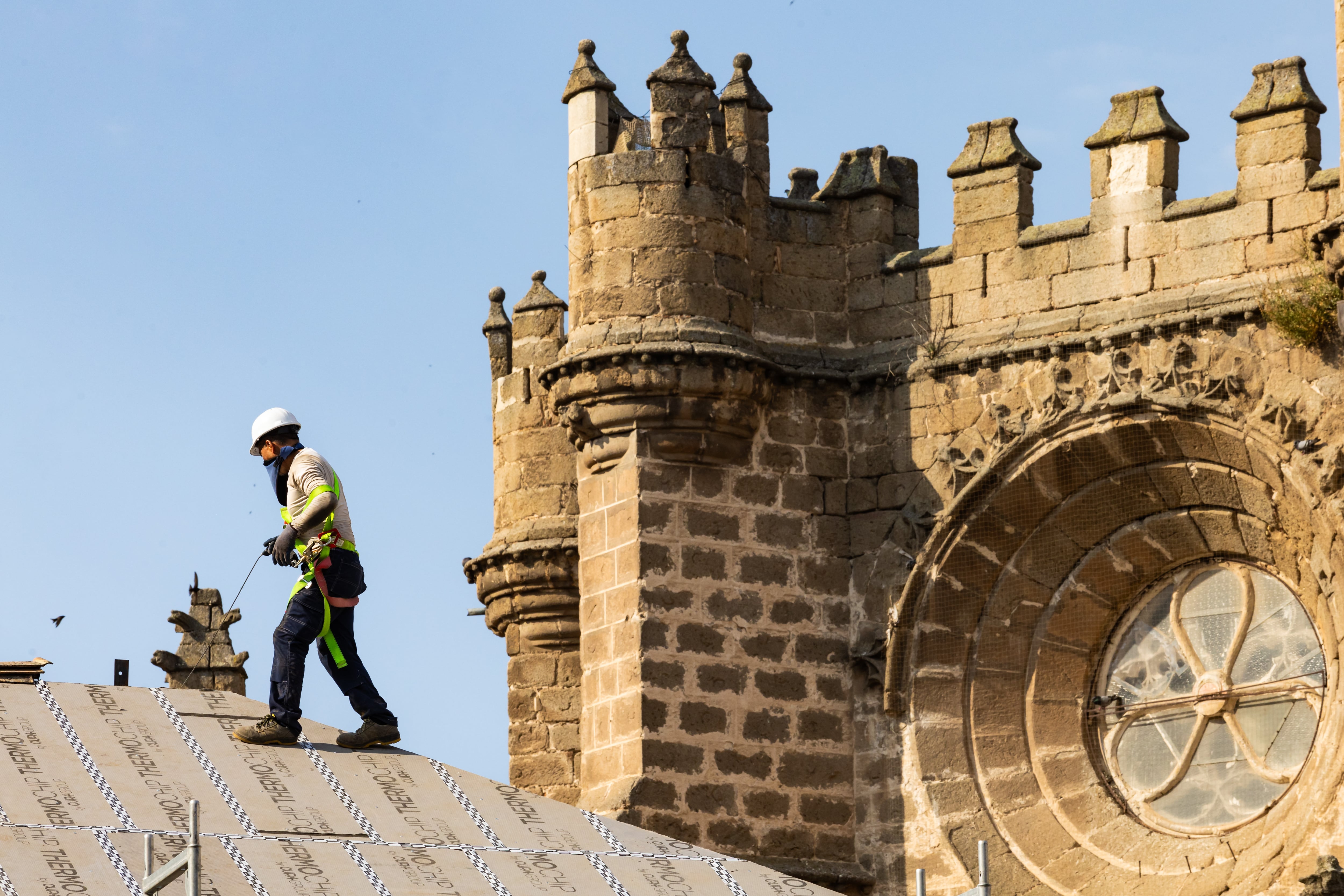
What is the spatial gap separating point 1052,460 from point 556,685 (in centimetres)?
479

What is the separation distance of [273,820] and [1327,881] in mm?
5608

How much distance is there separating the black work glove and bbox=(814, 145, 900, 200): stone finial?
5.52 meters

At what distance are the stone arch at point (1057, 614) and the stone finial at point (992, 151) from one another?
1.93m

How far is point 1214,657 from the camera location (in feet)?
70.1

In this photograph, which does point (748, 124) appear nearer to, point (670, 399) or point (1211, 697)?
point (670, 399)

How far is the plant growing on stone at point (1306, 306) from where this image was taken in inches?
795

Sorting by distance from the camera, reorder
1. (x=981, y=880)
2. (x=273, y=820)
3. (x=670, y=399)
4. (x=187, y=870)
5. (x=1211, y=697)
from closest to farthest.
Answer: (x=187, y=870)
(x=981, y=880)
(x=273, y=820)
(x=1211, y=697)
(x=670, y=399)

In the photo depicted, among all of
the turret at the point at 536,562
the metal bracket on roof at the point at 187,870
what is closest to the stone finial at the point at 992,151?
the turret at the point at 536,562

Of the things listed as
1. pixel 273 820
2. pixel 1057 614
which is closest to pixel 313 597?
pixel 273 820

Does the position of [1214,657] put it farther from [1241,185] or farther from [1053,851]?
[1241,185]

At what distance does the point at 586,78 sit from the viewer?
22.8m

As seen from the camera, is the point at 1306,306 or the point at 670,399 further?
the point at 670,399

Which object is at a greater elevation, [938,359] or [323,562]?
[938,359]

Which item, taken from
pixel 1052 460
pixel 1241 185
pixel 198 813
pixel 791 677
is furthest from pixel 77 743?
pixel 1241 185
